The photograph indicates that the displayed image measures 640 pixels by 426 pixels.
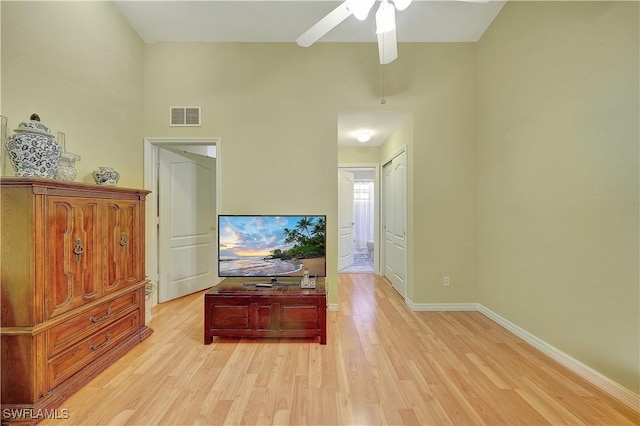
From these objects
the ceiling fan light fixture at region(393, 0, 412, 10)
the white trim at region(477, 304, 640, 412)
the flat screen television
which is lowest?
the white trim at region(477, 304, 640, 412)

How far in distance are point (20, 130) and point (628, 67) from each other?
379 centimetres

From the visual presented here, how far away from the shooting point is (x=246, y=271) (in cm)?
271

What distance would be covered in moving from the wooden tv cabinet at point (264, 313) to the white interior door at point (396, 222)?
5.22 feet

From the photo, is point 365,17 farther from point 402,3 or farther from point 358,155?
point 358,155

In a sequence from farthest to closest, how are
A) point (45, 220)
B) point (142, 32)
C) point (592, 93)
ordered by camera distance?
point (142, 32), point (592, 93), point (45, 220)

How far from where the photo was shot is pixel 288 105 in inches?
126

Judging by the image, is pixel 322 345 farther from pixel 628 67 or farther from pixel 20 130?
pixel 628 67

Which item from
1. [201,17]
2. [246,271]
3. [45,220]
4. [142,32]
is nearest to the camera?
[45,220]

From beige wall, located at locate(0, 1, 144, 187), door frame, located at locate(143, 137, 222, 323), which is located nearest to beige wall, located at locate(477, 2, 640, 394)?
door frame, located at locate(143, 137, 222, 323)

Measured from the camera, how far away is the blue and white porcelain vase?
1.64 m

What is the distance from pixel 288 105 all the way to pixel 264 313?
231cm

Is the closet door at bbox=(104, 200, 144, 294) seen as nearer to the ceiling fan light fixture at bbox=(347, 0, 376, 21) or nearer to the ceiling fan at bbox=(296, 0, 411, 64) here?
the ceiling fan at bbox=(296, 0, 411, 64)

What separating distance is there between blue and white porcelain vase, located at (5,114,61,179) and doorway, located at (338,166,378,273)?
4007 millimetres

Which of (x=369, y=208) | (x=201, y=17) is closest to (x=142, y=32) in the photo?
(x=201, y=17)
